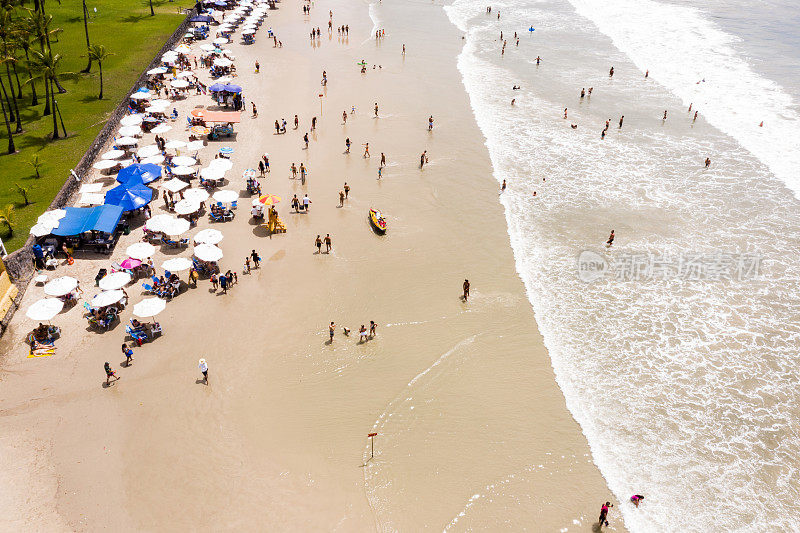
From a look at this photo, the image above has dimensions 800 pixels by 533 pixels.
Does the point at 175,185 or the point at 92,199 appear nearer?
the point at 92,199

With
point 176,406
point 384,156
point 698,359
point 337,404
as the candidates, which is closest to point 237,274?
point 176,406

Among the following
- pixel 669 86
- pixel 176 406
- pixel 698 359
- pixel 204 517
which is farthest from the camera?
pixel 669 86

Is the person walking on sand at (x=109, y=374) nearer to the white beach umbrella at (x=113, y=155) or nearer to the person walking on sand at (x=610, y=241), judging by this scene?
the white beach umbrella at (x=113, y=155)

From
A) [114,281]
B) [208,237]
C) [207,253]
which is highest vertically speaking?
[208,237]

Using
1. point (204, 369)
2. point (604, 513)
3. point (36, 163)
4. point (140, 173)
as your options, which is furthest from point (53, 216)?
point (604, 513)

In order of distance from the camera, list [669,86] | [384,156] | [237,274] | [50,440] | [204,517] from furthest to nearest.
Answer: [669,86]
[384,156]
[237,274]
[50,440]
[204,517]

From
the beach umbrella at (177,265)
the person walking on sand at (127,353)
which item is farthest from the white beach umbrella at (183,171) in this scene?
the person walking on sand at (127,353)

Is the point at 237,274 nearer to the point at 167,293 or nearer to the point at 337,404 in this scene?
the point at 167,293

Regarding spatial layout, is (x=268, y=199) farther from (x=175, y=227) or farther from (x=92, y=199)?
(x=92, y=199)
